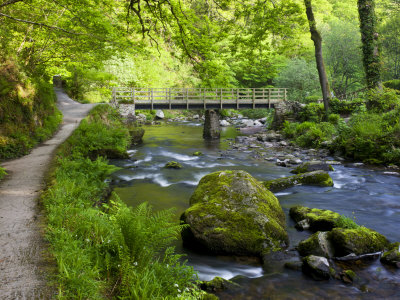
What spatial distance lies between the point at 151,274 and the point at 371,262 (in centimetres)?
403

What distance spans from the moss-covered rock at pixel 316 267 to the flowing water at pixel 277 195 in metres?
0.12

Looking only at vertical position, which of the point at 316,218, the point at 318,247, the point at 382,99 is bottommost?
the point at 318,247

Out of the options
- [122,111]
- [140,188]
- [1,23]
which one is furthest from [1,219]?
[122,111]

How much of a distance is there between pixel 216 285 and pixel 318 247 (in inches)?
81.3

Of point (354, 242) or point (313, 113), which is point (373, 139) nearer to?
point (313, 113)

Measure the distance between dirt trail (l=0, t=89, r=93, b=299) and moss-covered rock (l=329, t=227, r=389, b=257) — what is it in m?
4.76

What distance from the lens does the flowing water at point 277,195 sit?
15.5 ft

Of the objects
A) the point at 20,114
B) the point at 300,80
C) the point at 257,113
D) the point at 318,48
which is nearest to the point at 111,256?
the point at 20,114

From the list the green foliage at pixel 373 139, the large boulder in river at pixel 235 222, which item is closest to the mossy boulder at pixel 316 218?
the large boulder in river at pixel 235 222

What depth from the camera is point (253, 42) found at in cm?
1309

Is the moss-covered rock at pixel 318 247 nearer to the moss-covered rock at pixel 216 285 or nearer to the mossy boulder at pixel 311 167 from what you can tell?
the moss-covered rock at pixel 216 285

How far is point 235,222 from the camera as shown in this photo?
229 inches

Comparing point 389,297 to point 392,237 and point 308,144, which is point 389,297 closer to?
point 392,237

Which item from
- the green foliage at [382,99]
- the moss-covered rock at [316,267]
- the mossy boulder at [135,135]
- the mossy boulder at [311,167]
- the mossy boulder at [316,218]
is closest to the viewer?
the moss-covered rock at [316,267]
